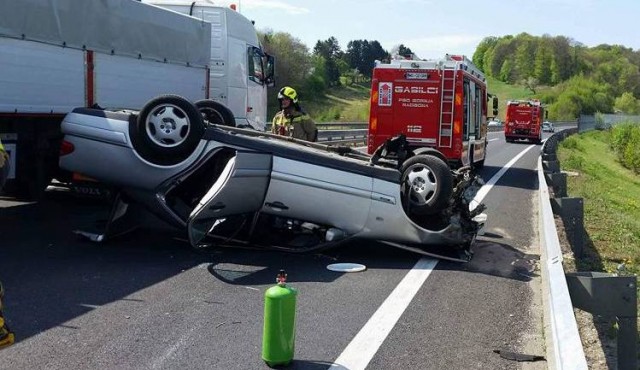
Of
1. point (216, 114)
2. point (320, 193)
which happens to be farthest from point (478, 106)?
point (320, 193)

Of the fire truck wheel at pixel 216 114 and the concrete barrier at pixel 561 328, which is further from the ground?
the fire truck wheel at pixel 216 114

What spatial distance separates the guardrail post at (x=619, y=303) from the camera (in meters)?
4.34

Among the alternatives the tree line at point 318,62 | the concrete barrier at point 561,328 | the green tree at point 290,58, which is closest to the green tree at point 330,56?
the tree line at point 318,62

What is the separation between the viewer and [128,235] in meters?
7.90

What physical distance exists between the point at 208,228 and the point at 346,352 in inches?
109

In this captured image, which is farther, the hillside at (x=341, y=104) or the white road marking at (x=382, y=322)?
the hillside at (x=341, y=104)

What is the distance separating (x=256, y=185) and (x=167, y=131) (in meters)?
1.16

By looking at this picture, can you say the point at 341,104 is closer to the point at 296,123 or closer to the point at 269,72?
the point at 269,72

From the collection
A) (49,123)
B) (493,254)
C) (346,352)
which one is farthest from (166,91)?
(346,352)

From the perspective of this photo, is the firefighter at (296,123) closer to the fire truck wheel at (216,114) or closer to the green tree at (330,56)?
the fire truck wheel at (216,114)

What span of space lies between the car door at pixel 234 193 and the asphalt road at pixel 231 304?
44cm

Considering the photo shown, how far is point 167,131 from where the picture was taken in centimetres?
721

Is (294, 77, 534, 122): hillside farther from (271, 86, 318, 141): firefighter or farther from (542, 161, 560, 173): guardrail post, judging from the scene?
(271, 86, 318, 141): firefighter

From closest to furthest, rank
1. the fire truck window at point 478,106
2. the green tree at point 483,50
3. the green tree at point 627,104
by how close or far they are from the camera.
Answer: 1. the fire truck window at point 478,106
2. the green tree at point 627,104
3. the green tree at point 483,50
